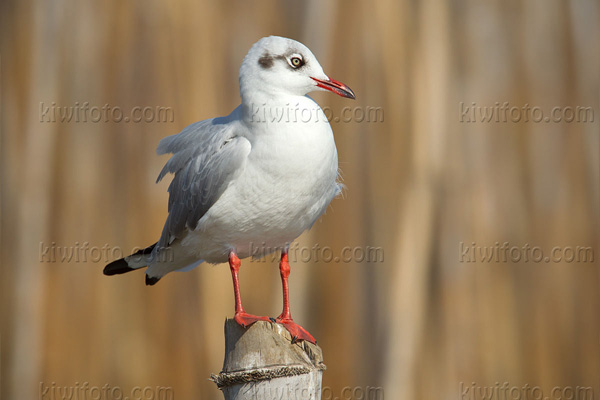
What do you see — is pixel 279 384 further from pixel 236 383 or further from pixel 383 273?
pixel 383 273

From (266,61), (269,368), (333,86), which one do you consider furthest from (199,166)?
(269,368)

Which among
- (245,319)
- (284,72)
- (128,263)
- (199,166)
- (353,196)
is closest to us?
(245,319)

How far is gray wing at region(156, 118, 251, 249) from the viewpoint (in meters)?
2.73

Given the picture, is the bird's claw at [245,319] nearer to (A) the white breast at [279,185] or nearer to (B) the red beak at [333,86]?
(A) the white breast at [279,185]

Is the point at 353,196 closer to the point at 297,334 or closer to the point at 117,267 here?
the point at 117,267

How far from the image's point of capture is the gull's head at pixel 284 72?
277 centimetres

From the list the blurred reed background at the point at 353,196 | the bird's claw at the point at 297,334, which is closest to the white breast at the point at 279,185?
the bird's claw at the point at 297,334

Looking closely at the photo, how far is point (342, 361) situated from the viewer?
13.4 ft

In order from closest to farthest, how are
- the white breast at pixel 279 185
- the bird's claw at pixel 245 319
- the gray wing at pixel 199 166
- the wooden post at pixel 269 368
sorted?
the wooden post at pixel 269 368 < the bird's claw at pixel 245 319 < the white breast at pixel 279 185 < the gray wing at pixel 199 166

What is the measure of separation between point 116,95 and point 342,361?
2.15 metres

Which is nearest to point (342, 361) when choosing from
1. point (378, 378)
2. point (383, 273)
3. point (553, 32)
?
point (378, 378)

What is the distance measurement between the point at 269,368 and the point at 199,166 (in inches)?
41.9

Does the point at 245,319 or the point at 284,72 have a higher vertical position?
the point at 284,72

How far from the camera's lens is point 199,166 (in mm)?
2887
